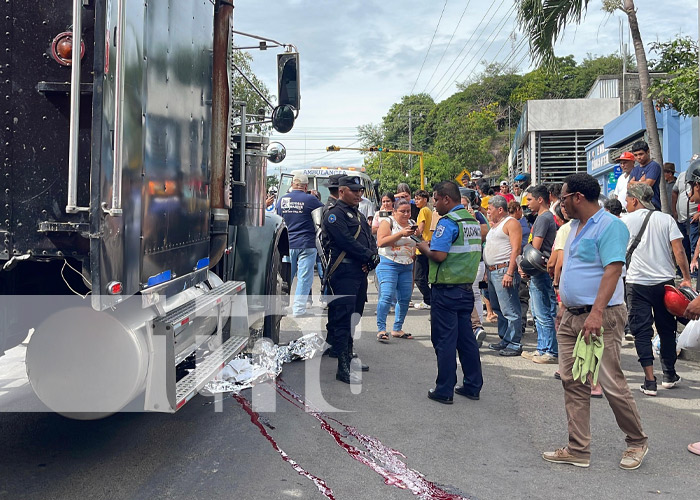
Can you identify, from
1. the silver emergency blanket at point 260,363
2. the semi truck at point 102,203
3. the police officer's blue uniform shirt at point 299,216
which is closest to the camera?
the semi truck at point 102,203

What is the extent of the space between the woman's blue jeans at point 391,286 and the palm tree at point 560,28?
14.7ft

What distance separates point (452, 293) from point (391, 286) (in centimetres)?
272

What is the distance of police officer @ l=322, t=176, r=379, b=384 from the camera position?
21.6 feet

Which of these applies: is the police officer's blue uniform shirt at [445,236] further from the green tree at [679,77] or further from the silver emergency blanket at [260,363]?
the green tree at [679,77]

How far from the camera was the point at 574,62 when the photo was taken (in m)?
77.5

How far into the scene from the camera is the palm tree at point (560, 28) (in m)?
10.8

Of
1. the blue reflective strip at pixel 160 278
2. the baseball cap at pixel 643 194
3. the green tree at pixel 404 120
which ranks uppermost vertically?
the green tree at pixel 404 120

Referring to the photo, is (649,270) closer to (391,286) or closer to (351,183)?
(351,183)

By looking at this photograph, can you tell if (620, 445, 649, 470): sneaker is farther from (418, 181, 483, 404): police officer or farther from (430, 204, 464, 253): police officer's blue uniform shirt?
(430, 204, 464, 253): police officer's blue uniform shirt

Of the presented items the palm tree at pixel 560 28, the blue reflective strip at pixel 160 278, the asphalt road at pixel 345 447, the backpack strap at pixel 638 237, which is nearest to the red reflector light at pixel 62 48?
the blue reflective strip at pixel 160 278

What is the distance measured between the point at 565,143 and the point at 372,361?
2899 centimetres

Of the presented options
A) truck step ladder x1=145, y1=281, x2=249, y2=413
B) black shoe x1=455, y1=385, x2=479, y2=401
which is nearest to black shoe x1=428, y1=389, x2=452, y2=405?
black shoe x1=455, y1=385, x2=479, y2=401

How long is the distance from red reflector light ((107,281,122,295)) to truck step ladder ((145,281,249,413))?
46 centimetres

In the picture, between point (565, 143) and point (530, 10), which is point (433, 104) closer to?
point (565, 143)
